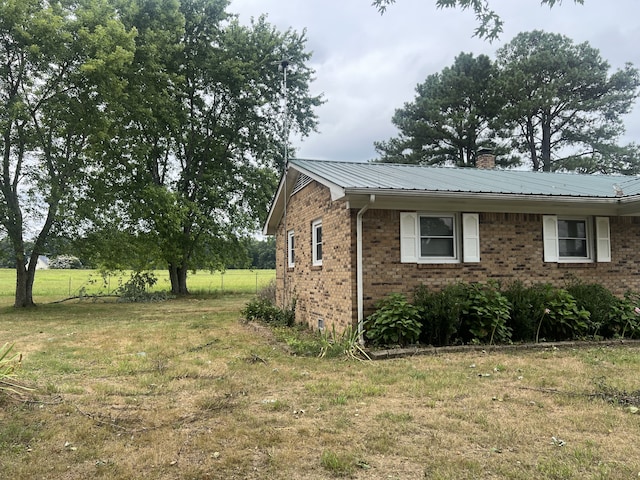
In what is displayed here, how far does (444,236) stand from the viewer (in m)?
9.16

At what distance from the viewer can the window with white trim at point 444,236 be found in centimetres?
881

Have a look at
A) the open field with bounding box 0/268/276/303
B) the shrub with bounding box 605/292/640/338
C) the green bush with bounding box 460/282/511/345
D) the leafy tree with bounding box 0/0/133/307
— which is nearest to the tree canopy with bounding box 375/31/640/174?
the open field with bounding box 0/268/276/303

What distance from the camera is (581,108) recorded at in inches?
1073

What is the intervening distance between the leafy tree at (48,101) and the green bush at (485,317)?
13.9m

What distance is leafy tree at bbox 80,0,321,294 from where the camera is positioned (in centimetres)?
2158

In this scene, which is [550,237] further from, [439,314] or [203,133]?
[203,133]

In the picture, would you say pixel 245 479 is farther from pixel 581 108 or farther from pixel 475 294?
pixel 581 108

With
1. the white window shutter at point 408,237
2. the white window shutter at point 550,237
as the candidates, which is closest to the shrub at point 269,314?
the white window shutter at point 408,237

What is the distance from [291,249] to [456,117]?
1994cm

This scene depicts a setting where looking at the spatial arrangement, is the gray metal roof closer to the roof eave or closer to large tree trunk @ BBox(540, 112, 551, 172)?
the roof eave

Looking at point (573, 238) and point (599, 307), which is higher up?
point (573, 238)

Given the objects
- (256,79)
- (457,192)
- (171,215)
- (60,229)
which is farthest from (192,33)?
(457,192)

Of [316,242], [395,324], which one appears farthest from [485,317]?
[316,242]

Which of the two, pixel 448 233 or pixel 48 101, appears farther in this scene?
pixel 48 101
